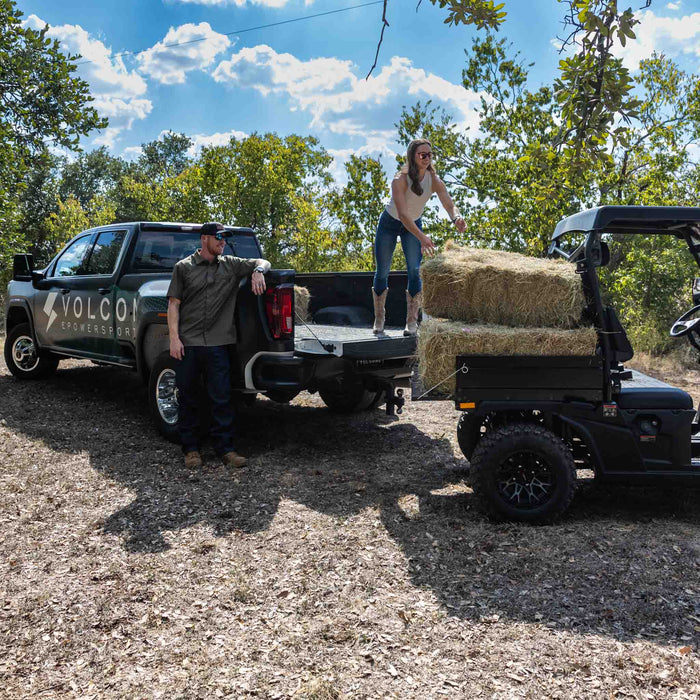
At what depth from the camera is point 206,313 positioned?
5.51 meters

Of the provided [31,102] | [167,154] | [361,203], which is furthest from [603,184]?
[167,154]

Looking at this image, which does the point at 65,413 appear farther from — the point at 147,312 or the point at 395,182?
the point at 395,182

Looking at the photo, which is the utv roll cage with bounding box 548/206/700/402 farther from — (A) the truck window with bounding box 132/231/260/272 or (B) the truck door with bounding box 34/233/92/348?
(B) the truck door with bounding box 34/233/92/348

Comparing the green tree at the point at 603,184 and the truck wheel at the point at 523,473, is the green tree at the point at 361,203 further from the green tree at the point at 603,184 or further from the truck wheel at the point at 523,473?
the truck wheel at the point at 523,473

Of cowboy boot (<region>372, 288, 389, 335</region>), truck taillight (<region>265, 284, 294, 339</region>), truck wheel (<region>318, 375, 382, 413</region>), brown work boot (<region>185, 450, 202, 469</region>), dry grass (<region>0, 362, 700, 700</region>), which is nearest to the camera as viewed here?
dry grass (<region>0, 362, 700, 700</region>)

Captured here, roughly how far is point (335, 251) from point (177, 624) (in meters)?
13.6

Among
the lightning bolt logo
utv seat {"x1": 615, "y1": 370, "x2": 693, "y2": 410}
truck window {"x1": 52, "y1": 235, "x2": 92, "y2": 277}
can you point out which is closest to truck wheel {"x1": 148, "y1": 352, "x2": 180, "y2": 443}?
truck window {"x1": 52, "y1": 235, "x2": 92, "y2": 277}

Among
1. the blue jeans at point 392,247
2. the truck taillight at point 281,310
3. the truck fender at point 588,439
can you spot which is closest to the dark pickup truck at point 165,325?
the truck taillight at point 281,310

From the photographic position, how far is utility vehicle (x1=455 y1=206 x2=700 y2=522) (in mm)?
4277

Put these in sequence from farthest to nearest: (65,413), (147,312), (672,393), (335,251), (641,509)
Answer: (335,251) → (65,413) → (147,312) → (641,509) → (672,393)

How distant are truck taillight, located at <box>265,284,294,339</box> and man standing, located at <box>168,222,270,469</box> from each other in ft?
0.59

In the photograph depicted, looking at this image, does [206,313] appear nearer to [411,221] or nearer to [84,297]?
[411,221]

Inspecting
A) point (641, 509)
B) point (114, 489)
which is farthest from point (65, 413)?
point (641, 509)

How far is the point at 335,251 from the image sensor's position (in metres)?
16.4
